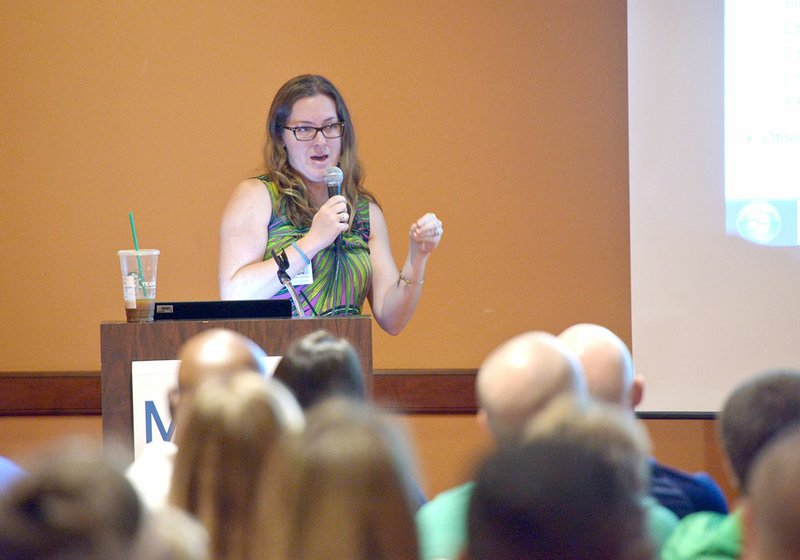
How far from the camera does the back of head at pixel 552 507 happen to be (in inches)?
33.5

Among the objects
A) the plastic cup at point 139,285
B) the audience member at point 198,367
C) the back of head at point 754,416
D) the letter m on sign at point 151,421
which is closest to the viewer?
the back of head at point 754,416

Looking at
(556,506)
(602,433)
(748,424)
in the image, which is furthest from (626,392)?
(556,506)

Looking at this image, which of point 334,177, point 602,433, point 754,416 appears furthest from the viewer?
point 334,177

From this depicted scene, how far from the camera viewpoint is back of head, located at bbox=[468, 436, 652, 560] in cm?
85

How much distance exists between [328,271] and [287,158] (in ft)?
1.30

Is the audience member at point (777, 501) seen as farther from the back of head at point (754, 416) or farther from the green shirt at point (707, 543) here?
the back of head at point (754, 416)

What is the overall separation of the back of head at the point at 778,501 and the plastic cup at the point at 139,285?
5.84ft

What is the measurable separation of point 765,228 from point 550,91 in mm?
1014

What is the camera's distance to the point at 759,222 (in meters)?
3.80

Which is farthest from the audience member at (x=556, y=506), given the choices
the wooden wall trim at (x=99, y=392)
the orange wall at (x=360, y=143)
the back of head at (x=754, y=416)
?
the orange wall at (x=360, y=143)

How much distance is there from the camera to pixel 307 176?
306 centimetres

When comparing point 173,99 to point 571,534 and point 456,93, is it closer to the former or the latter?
point 456,93

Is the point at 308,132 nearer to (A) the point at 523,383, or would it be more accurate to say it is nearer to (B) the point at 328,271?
→ (B) the point at 328,271

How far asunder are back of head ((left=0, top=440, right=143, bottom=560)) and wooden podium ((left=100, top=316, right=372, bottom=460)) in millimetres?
1531
